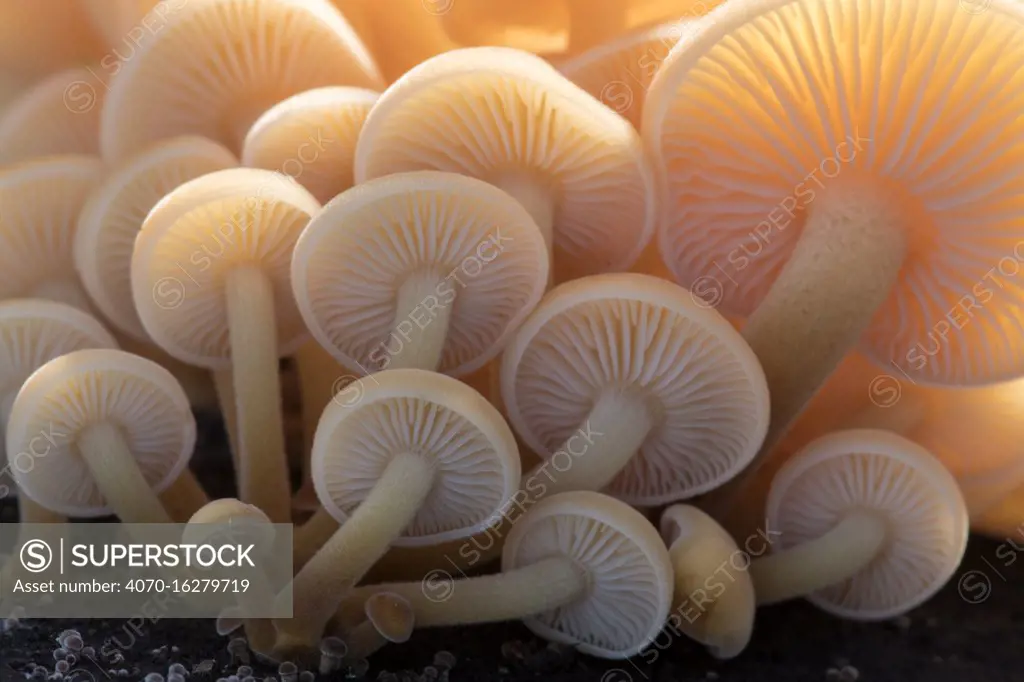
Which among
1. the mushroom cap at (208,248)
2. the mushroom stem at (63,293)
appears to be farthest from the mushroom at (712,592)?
the mushroom stem at (63,293)

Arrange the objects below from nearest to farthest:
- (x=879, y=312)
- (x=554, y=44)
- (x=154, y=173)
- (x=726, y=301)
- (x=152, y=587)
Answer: (x=152, y=587)
(x=154, y=173)
(x=879, y=312)
(x=726, y=301)
(x=554, y=44)

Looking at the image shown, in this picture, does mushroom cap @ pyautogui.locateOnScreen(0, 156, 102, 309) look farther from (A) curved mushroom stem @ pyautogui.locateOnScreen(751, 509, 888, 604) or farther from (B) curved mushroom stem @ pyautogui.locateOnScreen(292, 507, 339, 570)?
(A) curved mushroom stem @ pyautogui.locateOnScreen(751, 509, 888, 604)

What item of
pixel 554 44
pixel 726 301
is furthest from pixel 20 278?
pixel 726 301

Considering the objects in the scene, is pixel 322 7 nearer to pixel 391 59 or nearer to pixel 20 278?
pixel 391 59

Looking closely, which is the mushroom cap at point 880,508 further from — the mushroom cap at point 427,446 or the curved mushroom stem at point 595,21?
the curved mushroom stem at point 595,21

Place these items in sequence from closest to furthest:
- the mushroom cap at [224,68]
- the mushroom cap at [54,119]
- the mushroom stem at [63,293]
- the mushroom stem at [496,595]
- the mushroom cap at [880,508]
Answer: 1. the mushroom stem at [496,595]
2. the mushroom cap at [880,508]
3. the mushroom cap at [224,68]
4. the mushroom stem at [63,293]
5. the mushroom cap at [54,119]

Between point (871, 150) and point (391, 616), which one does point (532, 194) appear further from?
point (391, 616)
